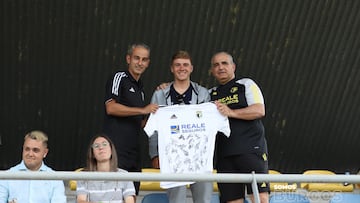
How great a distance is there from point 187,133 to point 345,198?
65.9 inches

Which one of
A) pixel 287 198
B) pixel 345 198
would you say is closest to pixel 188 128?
pixel 287 198

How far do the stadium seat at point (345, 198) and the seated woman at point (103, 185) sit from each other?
1.99m

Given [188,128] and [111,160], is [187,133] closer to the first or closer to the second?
[188,128]

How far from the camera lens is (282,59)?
22.7ft

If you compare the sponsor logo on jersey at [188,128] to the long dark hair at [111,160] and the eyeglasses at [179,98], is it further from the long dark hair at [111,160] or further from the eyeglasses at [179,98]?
the long dark hair at [111,160]

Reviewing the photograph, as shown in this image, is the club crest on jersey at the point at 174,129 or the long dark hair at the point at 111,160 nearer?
the long dark hair at the point at 111,160

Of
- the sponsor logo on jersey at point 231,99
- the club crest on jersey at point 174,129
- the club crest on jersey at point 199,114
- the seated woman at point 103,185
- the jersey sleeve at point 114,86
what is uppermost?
the jersey sleeve at point 114,86

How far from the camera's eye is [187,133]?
478 cm

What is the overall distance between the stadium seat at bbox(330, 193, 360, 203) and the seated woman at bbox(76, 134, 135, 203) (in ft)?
6.51

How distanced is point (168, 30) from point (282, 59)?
117cm

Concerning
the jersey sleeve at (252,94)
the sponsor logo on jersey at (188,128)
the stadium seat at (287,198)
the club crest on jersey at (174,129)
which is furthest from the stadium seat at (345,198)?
the club crest on jersey at (174,129)

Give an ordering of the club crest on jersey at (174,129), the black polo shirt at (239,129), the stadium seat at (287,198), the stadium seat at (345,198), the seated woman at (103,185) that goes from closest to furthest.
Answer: the seated woman at (103,185)
the black polo shirt at (239,129)
the club crest on jersey at (174,129)
the stadium seat at (287,198)
the stadium seat at (345,198)

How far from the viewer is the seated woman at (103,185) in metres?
4.38

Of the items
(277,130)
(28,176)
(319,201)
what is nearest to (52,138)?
(277,130)
